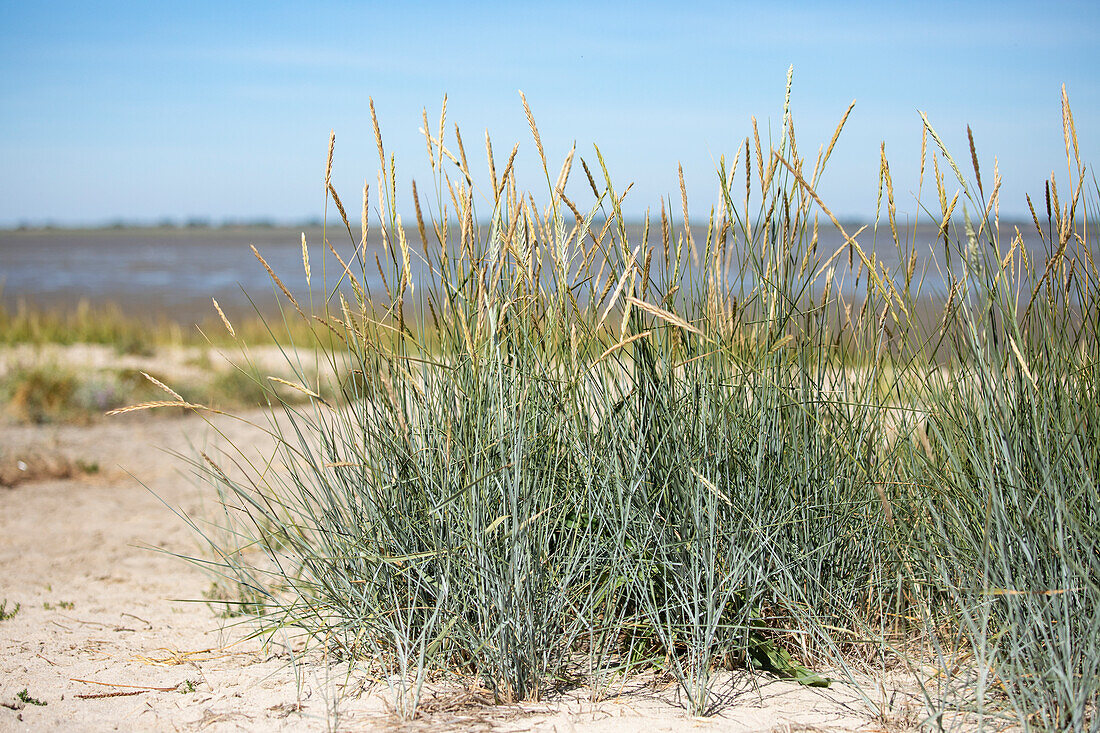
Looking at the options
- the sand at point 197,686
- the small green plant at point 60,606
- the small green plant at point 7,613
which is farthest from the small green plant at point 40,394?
the small green plant at point 7,613

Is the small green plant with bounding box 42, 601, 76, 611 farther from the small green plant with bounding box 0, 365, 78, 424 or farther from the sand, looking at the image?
the small green plant with bounding box 0, 365, 78, 424

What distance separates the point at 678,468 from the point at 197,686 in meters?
1.42

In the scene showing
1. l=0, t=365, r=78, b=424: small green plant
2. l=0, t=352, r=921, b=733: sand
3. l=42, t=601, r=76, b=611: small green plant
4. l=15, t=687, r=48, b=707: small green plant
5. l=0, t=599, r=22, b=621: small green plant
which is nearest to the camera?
l=0, t=352, r=921, b=733: sand

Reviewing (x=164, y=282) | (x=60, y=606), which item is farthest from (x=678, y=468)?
(x=164, y=282)

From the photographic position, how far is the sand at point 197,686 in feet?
6.09

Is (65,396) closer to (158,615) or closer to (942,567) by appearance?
(158,615)

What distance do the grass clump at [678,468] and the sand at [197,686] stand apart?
0.07 metres

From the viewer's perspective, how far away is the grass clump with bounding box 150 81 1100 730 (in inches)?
74.2

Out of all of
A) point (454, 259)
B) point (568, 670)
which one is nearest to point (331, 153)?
point (454, 259)

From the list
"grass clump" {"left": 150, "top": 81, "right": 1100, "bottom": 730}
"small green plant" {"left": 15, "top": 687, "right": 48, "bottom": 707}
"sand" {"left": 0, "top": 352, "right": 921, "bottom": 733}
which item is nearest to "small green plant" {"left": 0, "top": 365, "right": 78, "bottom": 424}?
"sand" {"left": 0, "top": 352, "right": 921, "bottom": 733}

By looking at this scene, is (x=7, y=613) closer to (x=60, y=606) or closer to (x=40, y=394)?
(x=60, y=606)

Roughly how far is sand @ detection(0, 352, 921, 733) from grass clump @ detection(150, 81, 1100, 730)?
0.24 ft

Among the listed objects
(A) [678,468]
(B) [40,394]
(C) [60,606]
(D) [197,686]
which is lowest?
(C) [60,606]

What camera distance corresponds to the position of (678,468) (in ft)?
6.67
